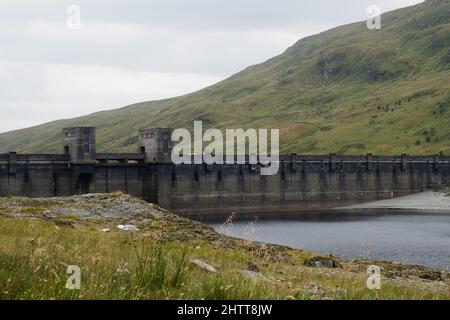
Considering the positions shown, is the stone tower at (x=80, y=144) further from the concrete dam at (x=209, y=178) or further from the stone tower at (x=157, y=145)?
the stone tower at (x=157, y=145)

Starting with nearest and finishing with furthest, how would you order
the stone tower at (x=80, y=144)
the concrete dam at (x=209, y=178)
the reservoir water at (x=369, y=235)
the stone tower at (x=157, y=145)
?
1. the reservoir water at (x=369, y=235)
2. the concrete dam at (x=209, y=178)
3. the stone tower at (x=80, y=144)
4. the stone tower at (x=157, y=145)

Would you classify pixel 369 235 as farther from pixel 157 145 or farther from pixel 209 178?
pixel 157 145

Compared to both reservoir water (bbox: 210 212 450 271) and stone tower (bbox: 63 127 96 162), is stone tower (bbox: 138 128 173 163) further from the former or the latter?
reservoir water (bbox: 210 212 450 271)

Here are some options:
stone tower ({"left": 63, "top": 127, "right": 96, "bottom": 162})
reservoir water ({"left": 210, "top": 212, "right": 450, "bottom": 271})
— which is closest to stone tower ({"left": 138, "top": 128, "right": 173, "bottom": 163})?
stone tower ({"left": 63, "top": 127, "right": 96, "bottom": 162})

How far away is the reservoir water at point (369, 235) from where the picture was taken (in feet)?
187

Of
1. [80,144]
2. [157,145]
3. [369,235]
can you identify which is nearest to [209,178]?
[157,145]

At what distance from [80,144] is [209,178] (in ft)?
74.6

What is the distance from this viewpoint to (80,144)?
316 ft

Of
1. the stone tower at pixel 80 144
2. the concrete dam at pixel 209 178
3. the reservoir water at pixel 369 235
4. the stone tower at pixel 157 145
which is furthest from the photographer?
the stone tower at pixel 157 145

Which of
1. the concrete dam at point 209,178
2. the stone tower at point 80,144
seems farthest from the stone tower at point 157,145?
the stone tower at point 80,144

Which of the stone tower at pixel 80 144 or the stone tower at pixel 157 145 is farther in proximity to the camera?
the stone tower at pixel 157 145
